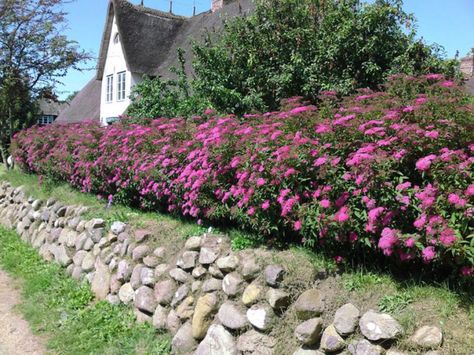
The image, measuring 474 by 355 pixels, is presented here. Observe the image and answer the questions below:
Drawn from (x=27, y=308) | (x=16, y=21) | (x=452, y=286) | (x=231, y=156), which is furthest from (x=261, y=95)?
(x=16, y=21)

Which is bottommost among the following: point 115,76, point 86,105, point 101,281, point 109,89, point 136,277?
point 101,281

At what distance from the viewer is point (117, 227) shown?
6.09 m

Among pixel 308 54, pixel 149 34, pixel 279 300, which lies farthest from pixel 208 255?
pixel 149 34

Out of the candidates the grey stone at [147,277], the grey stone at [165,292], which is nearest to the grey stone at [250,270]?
the grey stone at [165,292]

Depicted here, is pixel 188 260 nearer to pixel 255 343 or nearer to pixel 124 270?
pixel 124 270

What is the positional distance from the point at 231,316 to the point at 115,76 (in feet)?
64.0

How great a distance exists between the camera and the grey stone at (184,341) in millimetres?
4145

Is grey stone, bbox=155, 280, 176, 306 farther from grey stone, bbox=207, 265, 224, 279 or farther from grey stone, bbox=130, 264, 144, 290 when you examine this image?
grey stone, bbox=207, 265, 224, 279

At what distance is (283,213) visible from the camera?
3.79 metres

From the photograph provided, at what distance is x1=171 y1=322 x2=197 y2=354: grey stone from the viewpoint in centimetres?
414

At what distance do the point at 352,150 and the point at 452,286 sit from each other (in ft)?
4.06

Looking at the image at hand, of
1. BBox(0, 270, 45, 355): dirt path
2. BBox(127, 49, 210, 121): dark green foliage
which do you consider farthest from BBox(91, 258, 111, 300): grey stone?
BBox(127, 49, 210, 121): dark green foliage

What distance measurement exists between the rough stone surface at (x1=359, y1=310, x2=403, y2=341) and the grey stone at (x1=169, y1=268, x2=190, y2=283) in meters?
2.02

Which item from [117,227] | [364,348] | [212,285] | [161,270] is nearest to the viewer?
[364,348]
